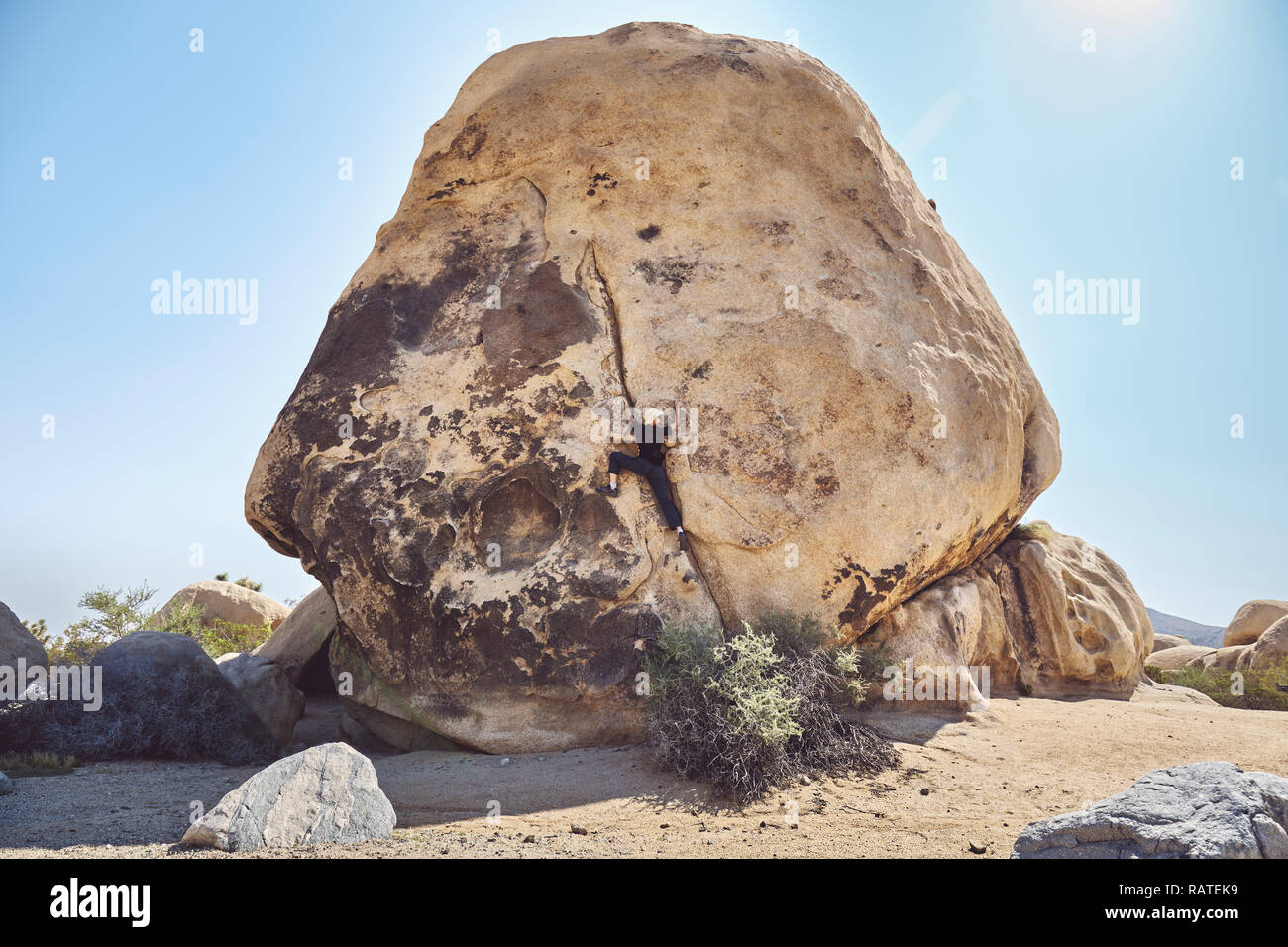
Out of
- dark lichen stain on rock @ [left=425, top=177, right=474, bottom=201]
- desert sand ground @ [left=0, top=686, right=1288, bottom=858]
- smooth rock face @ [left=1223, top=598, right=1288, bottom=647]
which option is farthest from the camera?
smooth rock face @ [left=1223, top=598, right=1288, bottom=647]

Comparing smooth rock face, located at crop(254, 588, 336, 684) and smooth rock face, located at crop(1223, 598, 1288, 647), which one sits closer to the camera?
smooth rock face, located at crop(254, 588, 336, 684)

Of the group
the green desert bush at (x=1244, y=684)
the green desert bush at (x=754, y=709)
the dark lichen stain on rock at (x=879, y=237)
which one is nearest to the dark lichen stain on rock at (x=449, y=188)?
the dark lichen stain on rock at (x=879, y=237)

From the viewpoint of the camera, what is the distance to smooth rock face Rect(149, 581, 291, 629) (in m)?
15.4

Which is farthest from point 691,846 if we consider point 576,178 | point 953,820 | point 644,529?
point 576,178

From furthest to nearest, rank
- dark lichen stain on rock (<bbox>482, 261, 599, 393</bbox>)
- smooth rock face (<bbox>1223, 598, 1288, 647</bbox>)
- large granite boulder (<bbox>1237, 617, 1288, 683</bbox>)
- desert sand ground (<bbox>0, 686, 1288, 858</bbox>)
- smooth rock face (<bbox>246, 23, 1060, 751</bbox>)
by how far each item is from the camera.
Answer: smooth rock face (<bbox>1223, 598, 1288, 647</bbox>)
large granite boulder (<bbox>1237, 617, 1288, 683</bbox>)
dark lichen stain on rock (<bbox>482, 261, 599, 393</bbox>)
smooth rock face (<bbox>246, 23, 1060, 751</bbox>)
desert sand ground (<bbox>0, 686, 1288, 858</bbox>)

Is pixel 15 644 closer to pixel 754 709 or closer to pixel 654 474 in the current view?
pixel 654 474

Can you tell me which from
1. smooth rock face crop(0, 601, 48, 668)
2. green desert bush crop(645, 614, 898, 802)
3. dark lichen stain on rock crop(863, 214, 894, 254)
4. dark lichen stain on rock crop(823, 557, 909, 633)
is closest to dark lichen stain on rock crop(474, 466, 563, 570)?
green desert bush crop(645, 614, 898, 802)

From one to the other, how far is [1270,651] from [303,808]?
12.9 metres

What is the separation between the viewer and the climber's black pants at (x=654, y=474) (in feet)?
23.8

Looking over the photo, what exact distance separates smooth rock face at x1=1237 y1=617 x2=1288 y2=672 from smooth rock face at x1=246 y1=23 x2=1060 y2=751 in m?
5.92

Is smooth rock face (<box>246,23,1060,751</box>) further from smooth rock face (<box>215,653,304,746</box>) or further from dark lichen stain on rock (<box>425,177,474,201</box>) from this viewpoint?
smooth rock face (<box>215,653,304,746</box>)

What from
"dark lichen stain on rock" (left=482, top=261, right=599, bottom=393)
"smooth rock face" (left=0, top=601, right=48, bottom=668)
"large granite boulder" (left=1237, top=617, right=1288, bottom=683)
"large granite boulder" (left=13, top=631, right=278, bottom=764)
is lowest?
"large granite boulder" (left=1237, top=617, right=1288, bottom=683)

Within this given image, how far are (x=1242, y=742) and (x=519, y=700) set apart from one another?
5.78 meters

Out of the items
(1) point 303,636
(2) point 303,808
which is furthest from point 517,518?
(1) point 303,636
